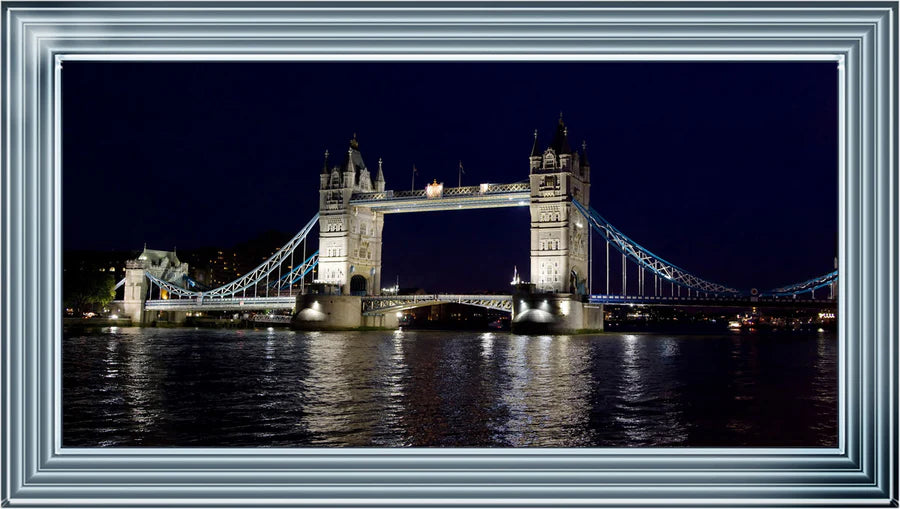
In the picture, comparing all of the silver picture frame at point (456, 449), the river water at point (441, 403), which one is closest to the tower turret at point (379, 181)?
the river water at point (441, 403)

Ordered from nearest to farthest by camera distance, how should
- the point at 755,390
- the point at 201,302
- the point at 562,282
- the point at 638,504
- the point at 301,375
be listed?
the point at 638,504 < the point at 755,390 < the point at 301,375 < the point at 562,282 < the point at 201,302

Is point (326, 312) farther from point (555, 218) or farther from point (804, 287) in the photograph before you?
point (804, 287)

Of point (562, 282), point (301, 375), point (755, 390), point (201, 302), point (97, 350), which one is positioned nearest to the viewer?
point (755, 390)

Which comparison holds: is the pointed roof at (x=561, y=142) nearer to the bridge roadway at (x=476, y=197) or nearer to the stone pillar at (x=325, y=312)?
the bridge roadway at (x=476, y=197)

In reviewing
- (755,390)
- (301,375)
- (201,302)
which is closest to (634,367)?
(755,390)

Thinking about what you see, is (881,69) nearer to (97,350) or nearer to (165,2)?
(165,2)

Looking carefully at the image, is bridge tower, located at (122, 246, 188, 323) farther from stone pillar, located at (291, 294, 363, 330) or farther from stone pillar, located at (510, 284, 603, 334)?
stone pillar, located at (510, 284, 603, 334)

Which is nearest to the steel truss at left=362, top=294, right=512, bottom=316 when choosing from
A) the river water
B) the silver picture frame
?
the river water
